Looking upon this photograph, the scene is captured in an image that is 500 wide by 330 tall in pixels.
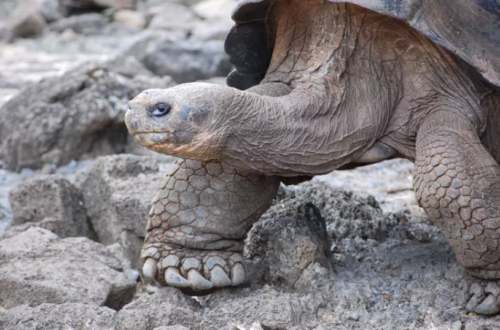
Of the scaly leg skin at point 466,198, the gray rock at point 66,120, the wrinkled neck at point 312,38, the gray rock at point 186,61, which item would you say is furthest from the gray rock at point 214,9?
the scaly leg skin at point 466,198

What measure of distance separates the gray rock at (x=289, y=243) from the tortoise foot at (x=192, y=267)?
109mm

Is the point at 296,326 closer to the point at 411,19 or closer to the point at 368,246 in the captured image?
the point at 368,246

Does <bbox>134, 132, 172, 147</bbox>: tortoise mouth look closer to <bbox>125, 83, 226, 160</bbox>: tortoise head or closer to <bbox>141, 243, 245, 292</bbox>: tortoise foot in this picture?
<bbox>125, 83, 226, 160</bbox>: tortoise head

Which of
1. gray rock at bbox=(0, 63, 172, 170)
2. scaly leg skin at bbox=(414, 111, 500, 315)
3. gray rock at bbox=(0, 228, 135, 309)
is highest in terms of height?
scaly leg skin at bbox=(414, 111, 500, 315)

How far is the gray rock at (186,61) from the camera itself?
8.29 metres

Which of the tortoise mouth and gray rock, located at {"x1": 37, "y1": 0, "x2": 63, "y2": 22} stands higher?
the tortoise mouth

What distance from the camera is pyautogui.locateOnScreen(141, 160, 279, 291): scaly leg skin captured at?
10.0 feet

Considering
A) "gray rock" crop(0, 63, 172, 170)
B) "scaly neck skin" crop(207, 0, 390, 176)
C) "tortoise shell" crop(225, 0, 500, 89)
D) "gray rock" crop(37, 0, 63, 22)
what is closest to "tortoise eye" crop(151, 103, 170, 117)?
"scaly neck skin" crop(207, 0, 390, 176)

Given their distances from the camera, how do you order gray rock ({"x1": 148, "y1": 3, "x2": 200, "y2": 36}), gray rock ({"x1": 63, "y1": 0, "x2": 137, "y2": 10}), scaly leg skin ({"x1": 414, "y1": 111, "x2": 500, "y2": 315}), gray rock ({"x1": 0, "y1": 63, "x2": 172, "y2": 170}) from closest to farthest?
scaly leg skin ({"x1": 414, "y1": 111, "x2": 500, "y2": 315}), gray rock ({"x1": 0, "y1": 63, "x2": 172, "y2": 170}), gray rock ({"x1": 148, "y1": 3, "x2": 200, "y2": 36}), gray rock ({"x1": 63, "y1": 0, "x2": 137, "y2": 10})

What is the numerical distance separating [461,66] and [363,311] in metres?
0.99

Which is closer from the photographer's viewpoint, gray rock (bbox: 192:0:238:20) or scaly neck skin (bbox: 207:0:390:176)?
scaly neck skin (bbox: 207:0:390:176)

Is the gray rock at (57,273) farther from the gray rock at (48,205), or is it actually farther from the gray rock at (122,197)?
the gray rock at (48,205)

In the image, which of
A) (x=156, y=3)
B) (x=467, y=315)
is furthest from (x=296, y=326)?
(x=156, y=3)

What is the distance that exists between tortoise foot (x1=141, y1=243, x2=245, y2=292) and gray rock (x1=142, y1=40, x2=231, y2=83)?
530 centimetres
